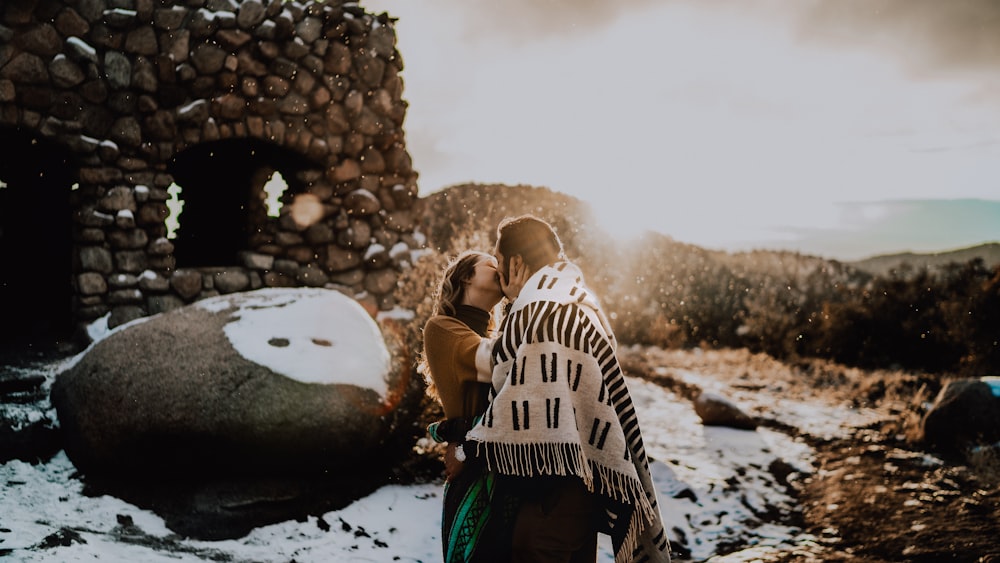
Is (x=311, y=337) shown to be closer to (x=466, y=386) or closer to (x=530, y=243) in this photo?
(x=466, y=386)

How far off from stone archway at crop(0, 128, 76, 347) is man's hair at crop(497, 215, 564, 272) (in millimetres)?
6441

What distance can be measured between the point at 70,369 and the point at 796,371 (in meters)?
9.54

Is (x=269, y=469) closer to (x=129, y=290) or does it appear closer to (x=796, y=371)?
(x=129, y=290)

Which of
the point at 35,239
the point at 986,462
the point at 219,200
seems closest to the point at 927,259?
the point at 986,462

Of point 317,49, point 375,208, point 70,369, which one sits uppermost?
point 317,49

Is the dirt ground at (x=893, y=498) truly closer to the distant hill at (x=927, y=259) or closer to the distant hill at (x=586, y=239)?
the distant hill at (x=927, y=259)

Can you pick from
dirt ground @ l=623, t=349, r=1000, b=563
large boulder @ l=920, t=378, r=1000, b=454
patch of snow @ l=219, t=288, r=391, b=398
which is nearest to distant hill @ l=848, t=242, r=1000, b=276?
dirt ground @ l=623, t=349, r=1000, b=563

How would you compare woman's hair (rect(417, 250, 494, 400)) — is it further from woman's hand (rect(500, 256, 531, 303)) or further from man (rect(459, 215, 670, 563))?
man (rect(459, 215, 670, 563))

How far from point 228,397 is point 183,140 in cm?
359

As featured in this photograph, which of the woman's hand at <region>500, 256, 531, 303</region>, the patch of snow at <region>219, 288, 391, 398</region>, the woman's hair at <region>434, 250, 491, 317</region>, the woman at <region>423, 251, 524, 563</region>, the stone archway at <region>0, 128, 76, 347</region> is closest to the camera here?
the woman at <region>423, 251, 524, 563</region>

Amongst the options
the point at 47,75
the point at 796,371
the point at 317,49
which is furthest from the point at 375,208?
the point at 796,371

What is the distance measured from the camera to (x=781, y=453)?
6164 millimetres

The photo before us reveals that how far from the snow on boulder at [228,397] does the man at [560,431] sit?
2.38 m

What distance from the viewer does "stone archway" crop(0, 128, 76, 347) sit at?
7402 millimetres
